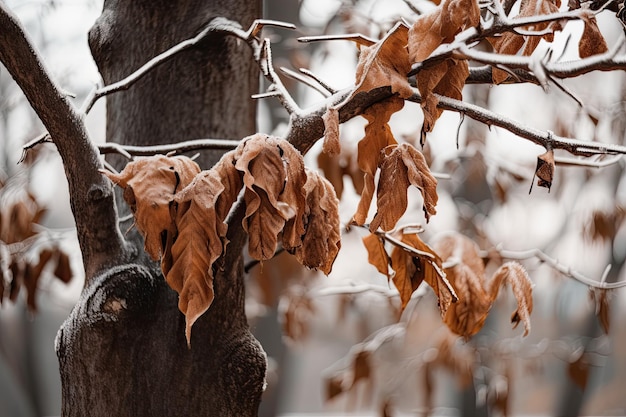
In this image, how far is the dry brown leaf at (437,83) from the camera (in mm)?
491

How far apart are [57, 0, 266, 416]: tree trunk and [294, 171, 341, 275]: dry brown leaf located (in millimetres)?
77

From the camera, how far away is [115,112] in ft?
2.64

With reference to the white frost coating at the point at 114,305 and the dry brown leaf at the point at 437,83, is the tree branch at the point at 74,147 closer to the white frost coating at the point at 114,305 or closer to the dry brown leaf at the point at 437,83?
the white frost coating at the point at 114,305

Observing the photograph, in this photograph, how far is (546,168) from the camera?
19.7 inches

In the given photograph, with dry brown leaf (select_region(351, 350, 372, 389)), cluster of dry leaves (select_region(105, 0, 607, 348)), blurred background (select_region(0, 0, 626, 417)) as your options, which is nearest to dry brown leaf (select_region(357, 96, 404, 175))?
cluster of dry leaves (select_region(105, 0, 607, 348))

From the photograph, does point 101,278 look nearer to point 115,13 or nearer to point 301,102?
point 115,13

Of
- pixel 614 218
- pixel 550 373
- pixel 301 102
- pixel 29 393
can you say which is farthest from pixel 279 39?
pixel 550 373

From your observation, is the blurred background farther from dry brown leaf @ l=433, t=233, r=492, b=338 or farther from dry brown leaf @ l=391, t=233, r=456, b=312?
dry brown leaf @ l=391, t=233, r=456, b=312

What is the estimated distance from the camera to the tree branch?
537 millimetres

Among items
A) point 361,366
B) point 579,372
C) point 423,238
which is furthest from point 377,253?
point 423,238

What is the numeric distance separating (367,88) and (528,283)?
35 centimetres

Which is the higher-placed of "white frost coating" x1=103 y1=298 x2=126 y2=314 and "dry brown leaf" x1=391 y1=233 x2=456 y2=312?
"dry brown leaf" x1=391 y1=233 x2=456 y2=312

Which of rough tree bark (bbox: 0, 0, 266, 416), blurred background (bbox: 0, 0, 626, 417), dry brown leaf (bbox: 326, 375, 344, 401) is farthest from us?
blurred background (bbox: 0, 0, 626, 417)

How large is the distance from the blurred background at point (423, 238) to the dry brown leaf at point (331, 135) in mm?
643
